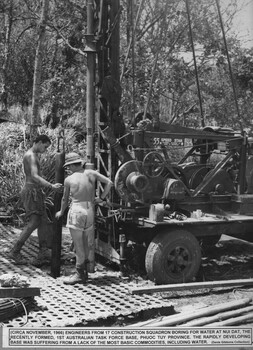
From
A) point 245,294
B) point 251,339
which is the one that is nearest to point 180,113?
point 245,294

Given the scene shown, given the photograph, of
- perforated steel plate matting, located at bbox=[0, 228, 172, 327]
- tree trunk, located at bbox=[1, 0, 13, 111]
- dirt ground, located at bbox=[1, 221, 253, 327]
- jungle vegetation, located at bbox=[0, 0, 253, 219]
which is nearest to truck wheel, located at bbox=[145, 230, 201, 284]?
dirt ground, located at bbox=[1, 221, 253, 327]

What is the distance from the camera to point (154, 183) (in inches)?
314

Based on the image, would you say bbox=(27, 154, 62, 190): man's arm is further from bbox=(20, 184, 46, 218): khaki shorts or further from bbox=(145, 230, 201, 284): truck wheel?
bbox=(145, 230, 201, 284): truck wheel

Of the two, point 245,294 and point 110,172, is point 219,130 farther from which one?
point 245,294

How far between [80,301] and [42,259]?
1.86 metres

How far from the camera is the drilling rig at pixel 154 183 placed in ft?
25.0

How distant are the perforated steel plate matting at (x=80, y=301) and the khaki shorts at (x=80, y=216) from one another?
71 cm

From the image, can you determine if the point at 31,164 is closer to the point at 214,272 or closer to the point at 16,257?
the point at 16,257

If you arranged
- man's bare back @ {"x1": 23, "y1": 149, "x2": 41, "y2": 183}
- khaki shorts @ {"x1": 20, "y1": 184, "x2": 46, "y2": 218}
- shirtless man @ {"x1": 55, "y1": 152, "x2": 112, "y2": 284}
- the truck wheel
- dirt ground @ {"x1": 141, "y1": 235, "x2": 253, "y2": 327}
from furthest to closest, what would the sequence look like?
khaki shorts @ {"x1": 20, "y1": 184, "x2": 46, "y2": 218} < man's bare back @ {"x1": 23, "y1": 149, "x2": 41, "y2": 183} < the truck wheel < shirtless man @ {"x1": 55, "y1": 152, "x2": 112, "y2": 284} < dirt ground @ {"x1": 141, "y1": 235, "x2": 253, "y2": 327}

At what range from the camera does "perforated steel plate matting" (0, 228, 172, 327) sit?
226 inches

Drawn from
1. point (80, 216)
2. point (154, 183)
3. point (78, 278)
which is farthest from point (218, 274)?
point (80, 216)

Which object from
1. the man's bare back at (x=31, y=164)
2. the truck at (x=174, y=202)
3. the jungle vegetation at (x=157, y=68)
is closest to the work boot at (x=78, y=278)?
the truck at (x=174, y=202)

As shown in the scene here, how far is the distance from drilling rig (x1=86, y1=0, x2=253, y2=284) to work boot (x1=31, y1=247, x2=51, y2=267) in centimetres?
73

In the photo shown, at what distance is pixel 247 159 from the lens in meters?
8.77
